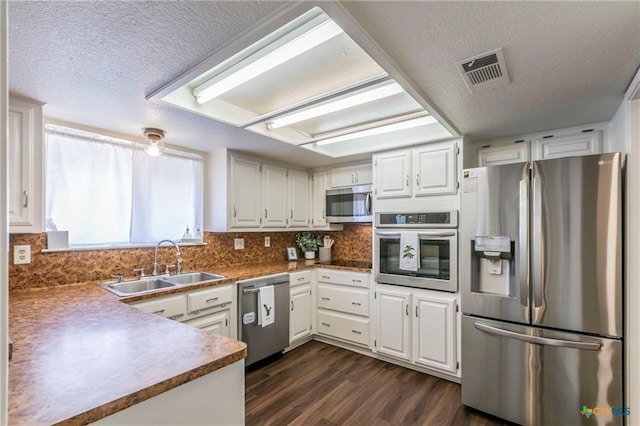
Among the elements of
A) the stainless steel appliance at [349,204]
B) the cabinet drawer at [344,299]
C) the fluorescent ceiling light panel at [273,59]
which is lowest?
the cabinet drawer at [344,299]

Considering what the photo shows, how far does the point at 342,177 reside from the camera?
3.73 metres

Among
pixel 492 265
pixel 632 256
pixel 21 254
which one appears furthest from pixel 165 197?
pixel 632 256

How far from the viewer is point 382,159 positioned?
3096 millimetres

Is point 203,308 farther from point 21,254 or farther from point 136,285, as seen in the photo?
point 21,254

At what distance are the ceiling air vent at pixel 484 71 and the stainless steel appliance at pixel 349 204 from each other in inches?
68.1

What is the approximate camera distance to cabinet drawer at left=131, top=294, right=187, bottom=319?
7.09 feet

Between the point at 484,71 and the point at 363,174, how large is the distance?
2018 millimetres

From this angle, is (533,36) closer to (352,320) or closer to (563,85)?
(563,85)

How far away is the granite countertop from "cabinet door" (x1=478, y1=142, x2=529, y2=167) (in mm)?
2669

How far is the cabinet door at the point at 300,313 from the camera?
325 centimetres

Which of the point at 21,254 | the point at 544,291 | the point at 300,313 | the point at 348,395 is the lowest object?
the point at 348,395

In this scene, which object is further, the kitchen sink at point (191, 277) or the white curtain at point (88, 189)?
the kitchen sink at point (191, 277)

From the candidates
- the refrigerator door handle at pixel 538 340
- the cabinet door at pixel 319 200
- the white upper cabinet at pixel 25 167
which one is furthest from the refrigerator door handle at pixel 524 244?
the white upper cabinet at pixel 25 167

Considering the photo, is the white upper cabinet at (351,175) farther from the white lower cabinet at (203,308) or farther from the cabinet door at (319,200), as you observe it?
the white lower cabinet at (203,308)
